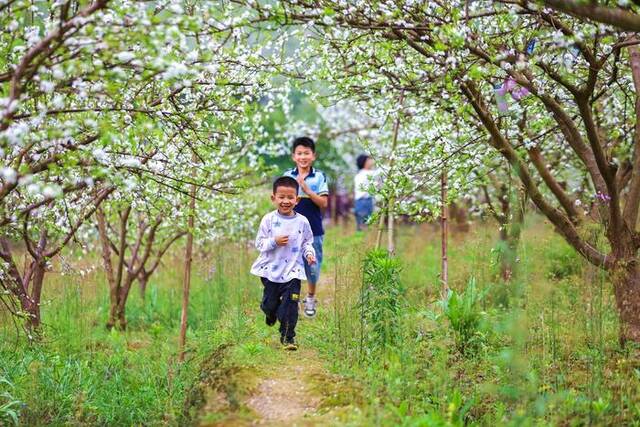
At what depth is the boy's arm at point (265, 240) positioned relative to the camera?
7.16m

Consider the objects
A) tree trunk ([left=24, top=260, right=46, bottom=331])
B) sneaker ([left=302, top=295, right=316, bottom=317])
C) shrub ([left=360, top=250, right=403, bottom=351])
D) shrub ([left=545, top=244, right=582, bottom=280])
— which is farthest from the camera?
shrub ([left=545, top=244, right=582, bottom=280])

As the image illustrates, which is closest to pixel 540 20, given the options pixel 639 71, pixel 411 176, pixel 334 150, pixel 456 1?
pixel 456 1

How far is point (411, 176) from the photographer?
742cm

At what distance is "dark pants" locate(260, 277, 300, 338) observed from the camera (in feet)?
23.5

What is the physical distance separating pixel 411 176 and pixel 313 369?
6.47 ft

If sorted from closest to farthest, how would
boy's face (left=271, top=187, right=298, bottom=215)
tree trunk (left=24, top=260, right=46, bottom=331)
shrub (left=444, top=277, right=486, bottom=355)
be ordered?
shrub (left=444, top=277, right=486, bottom=355)
boy's face (left=271, top=187, right=298, bottom=215)
tree trunk (left=24, top=260, right=46, bottom=331)

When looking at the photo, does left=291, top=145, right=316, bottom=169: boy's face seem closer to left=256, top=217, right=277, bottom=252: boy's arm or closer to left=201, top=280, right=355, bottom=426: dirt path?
left=256, top=217, right=277, bottom=252: boy's arm

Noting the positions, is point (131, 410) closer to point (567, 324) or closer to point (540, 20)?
point (567, 324)

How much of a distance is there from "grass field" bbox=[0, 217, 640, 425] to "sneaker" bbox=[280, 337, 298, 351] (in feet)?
0.49

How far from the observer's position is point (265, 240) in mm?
7219

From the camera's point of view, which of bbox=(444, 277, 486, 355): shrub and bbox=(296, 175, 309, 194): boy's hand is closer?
bbox=(444, 277, 486, 355): shrub

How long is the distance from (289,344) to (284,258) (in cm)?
74

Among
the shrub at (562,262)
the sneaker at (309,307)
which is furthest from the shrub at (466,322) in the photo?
the shrub at (562,262)

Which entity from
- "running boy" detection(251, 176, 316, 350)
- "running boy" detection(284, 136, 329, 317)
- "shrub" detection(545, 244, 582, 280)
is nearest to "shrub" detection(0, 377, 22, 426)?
"running boy" detection(251, 176, 316, 350)
